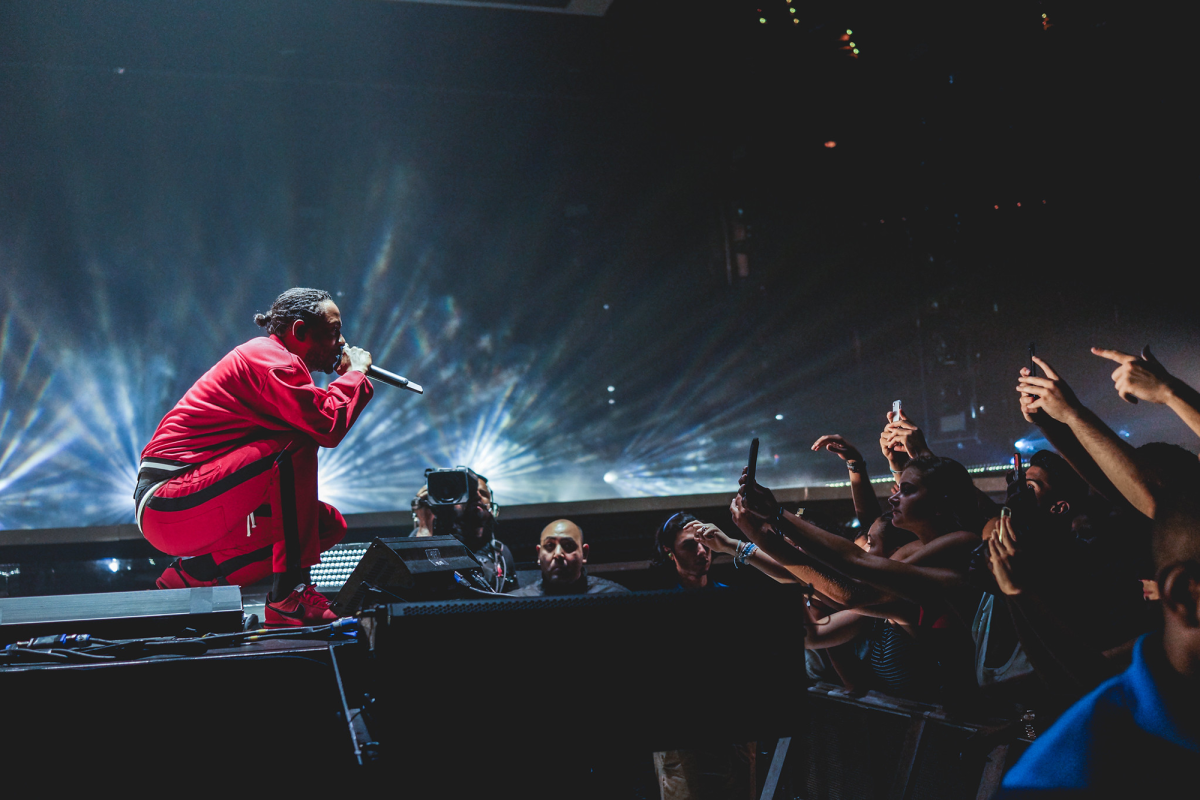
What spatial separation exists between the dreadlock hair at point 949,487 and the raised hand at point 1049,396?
1.20 feet

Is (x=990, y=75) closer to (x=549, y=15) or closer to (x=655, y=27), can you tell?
(x=655, y=27)

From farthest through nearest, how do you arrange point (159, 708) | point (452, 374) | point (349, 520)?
point (452, 374) < point (349, 520) < point (159, 708)

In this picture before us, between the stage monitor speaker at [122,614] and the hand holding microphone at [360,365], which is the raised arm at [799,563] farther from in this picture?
the stage monitor speaker at [122,614]

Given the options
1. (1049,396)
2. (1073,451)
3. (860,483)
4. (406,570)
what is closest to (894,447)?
(860,483)

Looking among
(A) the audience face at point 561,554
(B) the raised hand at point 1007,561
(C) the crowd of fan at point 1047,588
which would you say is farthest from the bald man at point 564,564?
(B) the raised hand at point 1007,561

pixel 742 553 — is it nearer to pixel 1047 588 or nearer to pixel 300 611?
pixel 1047 588

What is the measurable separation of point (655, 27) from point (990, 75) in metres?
1.86

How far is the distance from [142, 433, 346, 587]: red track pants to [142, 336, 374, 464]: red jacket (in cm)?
6

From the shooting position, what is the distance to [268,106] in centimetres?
515

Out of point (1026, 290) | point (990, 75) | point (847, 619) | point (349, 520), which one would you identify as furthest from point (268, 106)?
point (1026, 290)

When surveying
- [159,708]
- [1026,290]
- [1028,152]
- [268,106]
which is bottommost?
[159,708]

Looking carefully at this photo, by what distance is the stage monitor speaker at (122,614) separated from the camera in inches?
57.3

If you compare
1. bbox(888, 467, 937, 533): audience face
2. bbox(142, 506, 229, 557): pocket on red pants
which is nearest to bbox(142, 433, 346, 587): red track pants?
bbox(142, 506, 229, 557): pocket on red pants

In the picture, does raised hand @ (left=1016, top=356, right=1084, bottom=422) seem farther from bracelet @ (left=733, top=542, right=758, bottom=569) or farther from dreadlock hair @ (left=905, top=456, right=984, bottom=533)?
bracelet @ (left=733, top=542, right=758, bottom=569)
